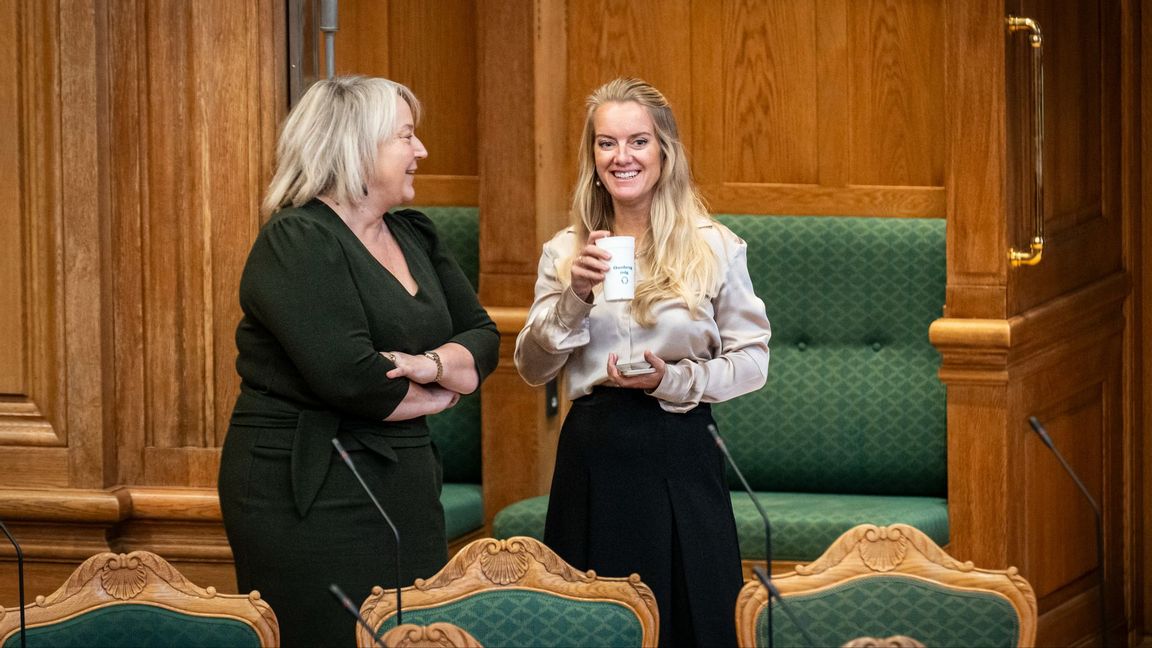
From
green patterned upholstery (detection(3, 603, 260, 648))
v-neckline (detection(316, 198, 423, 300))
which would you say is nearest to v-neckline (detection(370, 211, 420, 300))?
v-neckline (detection(316, 198, 423, 300))

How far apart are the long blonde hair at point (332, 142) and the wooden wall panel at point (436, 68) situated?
1.79 metres

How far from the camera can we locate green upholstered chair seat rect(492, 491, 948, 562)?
14.8 feet

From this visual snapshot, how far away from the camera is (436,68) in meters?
5.23

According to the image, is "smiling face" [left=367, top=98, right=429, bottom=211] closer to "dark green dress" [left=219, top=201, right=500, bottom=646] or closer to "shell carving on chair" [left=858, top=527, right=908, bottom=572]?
"dark green dress" [left=219, top=201, right=500, bottom=646]

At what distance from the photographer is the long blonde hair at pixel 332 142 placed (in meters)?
3.38

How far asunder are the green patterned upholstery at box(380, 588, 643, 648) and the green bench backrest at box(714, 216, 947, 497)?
2.27 m

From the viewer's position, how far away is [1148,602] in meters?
5.21

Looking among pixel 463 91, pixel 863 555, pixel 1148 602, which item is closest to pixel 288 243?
pixel 863 555

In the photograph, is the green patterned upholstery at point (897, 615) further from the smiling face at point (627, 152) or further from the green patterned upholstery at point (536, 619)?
the smiling face at point (627, 152)

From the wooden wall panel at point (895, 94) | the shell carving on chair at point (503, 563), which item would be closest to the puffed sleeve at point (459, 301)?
the shell carving on chair at point (503, 563)

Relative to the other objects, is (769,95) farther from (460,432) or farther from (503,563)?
(503,563)

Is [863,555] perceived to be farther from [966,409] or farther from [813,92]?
[813,92]

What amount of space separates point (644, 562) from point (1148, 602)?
2410 millimetres

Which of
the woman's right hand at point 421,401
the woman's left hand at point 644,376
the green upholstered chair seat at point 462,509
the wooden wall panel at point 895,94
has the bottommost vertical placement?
the green upholstered chair seat at point 462,509
